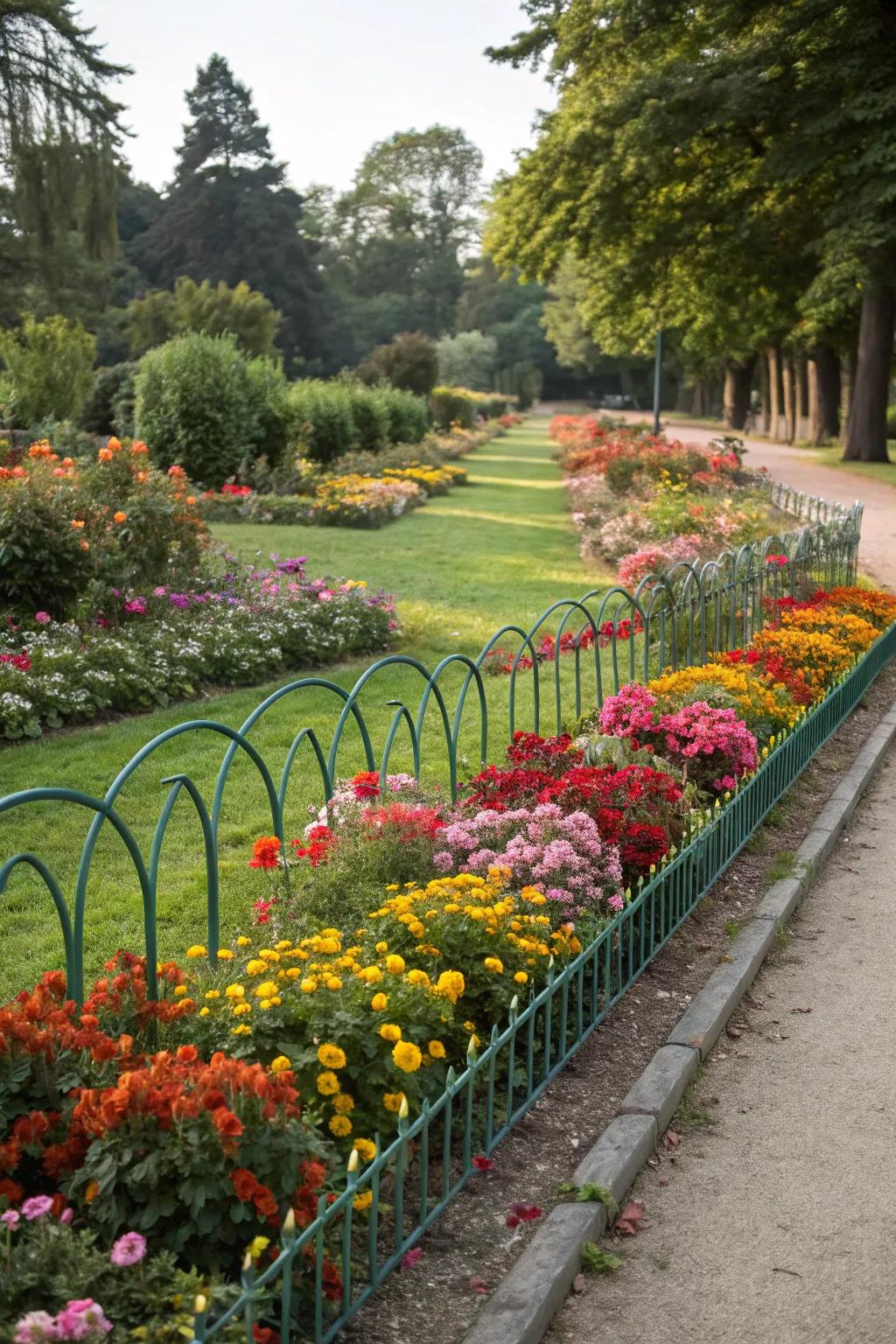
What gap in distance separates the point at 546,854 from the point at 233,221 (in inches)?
2064

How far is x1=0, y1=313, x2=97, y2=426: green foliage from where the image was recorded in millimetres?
20656

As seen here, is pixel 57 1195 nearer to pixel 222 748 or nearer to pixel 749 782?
pixel 749 782

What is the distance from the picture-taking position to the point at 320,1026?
2932mm

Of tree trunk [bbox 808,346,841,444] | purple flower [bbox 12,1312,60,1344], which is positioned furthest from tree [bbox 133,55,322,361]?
purple flower [bbox 12,1312,60,1344]

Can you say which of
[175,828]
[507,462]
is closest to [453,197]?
[507,462]

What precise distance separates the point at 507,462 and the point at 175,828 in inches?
1164

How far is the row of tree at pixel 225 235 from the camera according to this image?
92.5 feet

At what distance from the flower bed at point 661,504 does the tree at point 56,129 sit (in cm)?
1310

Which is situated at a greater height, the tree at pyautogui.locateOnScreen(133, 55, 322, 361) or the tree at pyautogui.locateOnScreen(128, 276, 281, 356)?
the tree at pyautogui.locateOnScreen(133, 55, 322, 361)

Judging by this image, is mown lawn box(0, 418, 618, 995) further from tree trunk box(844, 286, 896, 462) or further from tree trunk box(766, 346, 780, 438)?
tree trunk box(766, 346, 780, 438)

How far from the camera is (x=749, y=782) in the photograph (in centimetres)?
565

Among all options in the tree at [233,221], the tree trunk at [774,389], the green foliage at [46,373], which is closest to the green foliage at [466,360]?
the tree at [233,221]

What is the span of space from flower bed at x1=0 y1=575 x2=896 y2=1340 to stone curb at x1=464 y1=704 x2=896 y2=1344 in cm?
16

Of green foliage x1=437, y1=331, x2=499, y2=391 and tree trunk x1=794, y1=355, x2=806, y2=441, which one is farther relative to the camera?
green foliage x1=437, y1=331, x2=499, y2=391
